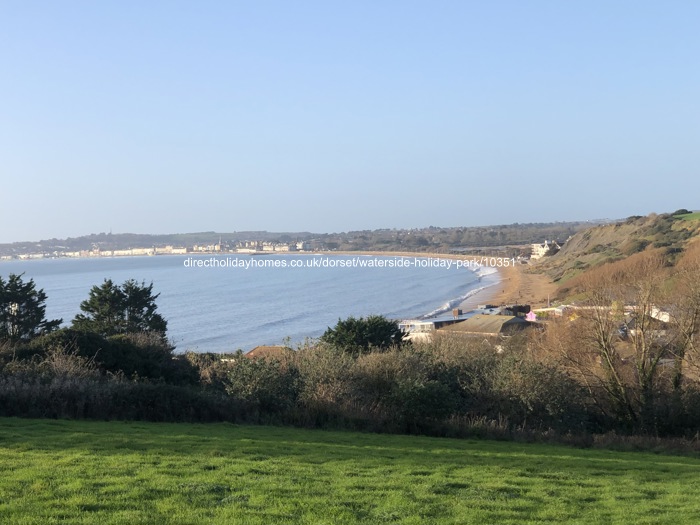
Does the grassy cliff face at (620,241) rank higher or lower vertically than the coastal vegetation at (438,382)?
higher

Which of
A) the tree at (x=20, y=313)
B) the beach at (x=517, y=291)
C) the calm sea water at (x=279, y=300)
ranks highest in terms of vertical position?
the tree at (x=20, y=313)

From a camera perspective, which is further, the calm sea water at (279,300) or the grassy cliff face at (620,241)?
the grassy cliff face at (620,241)

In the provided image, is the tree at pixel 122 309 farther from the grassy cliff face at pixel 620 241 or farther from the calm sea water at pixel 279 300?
the grassy cliff face at pixel 620 241

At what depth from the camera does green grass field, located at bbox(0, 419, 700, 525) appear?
→ 22.9ft

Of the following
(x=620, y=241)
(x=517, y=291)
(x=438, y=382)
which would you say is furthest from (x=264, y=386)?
(x=620, y=241)

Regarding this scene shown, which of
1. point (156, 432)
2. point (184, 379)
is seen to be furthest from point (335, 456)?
point (184, 379)

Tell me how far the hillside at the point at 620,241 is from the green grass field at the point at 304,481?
224 feet

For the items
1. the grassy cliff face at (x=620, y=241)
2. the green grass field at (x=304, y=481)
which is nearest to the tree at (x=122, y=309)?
the green grass field at (x=304, y=481)

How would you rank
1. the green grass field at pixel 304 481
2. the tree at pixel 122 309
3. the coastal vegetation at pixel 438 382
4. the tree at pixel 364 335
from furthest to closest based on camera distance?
the tree at pixel 122 309
the tree at pixel 364 335
the coastal vegetation at pixel 438 382
the green grass field at pixel 304 481

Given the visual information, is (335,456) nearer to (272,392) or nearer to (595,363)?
(272,392)

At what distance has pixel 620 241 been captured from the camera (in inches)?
4916

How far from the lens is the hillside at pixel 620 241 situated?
295 feet

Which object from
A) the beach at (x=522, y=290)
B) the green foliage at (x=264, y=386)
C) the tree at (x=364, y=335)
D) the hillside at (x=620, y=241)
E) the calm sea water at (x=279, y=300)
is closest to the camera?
the green foliage at (x=264, y=386)

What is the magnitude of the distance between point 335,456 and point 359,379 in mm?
8690
